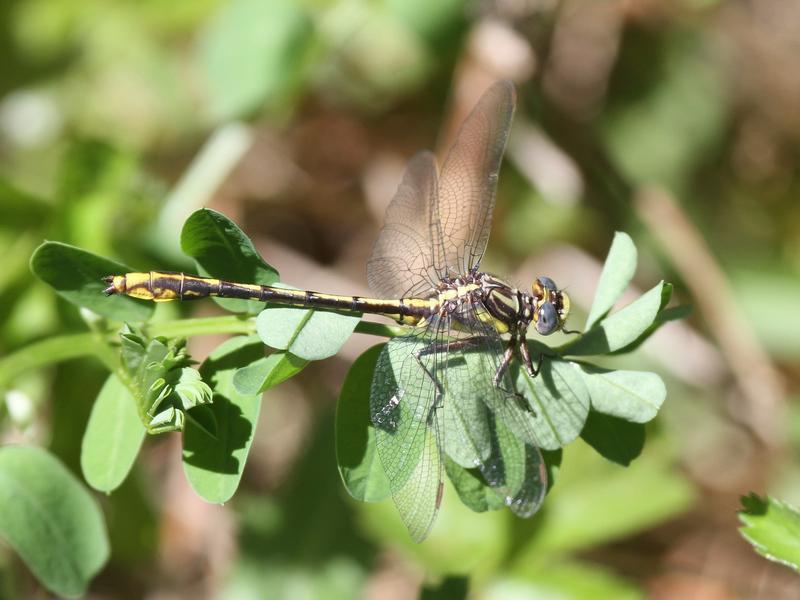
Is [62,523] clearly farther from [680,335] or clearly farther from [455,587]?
[680,335]

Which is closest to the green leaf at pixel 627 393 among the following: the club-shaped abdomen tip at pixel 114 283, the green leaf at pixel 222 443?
the green leaf at pixel 222 443

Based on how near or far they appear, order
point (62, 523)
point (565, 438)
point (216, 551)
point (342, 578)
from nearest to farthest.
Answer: point (565, 438) → point (62, 523) → point (342, 578) → point (216, 551)

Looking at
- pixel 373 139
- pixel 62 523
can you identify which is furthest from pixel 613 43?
pixel 62 523

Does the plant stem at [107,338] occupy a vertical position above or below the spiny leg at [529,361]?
below

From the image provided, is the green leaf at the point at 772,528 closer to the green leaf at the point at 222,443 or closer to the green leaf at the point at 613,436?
the green leaf at the point at 613,436

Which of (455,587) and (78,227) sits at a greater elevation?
(78,227)

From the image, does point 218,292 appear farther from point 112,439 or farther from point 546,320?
point 546,320
